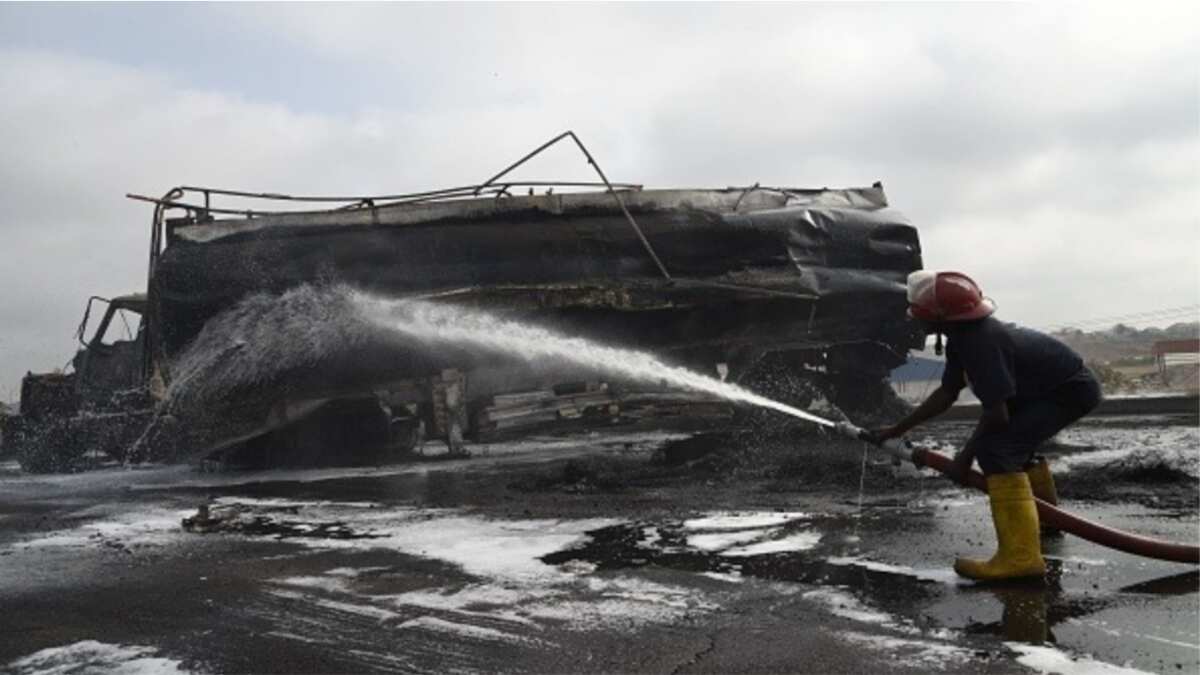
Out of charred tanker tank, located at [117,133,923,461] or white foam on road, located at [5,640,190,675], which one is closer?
white foam on road, located at [5,640,190,675]

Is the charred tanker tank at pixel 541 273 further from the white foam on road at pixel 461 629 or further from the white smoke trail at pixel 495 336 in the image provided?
the white foam on road at pixel 461 629

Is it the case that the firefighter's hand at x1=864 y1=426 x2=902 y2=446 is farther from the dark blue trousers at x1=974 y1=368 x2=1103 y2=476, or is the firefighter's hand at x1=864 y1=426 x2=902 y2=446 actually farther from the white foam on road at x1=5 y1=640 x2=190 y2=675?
the white foam on road at x1=5 y1=640 x2=190 y2=675

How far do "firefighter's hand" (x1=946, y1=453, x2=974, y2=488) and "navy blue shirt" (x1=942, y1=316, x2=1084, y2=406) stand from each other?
0.31 metres

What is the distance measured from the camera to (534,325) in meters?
10.1

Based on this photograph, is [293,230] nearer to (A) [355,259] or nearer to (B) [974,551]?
(A) [355,259]

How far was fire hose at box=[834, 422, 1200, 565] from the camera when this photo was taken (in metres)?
3.93

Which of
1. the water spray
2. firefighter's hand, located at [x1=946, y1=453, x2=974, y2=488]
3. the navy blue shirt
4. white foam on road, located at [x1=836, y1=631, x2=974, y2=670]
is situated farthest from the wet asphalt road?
the water spray

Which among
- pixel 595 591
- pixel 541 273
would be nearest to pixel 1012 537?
pixel 595 591

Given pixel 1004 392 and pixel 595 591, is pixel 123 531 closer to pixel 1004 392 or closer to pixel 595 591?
pixel 595 591

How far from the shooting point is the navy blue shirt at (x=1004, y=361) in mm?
3969

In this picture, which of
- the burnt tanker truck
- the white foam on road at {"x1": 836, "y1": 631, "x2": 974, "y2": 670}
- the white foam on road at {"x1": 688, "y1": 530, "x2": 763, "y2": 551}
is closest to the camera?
the white foam on road at {"x1": 836, "y1": 631, "x2": 974, "y2": 670}

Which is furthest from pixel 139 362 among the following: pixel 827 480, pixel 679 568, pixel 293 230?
pixel 679 568

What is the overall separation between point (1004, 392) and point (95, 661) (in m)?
3.72

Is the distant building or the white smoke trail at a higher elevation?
the white smoke trail
